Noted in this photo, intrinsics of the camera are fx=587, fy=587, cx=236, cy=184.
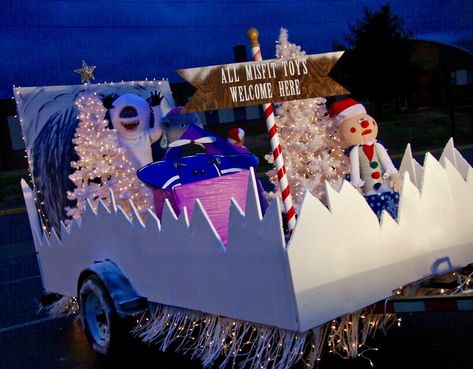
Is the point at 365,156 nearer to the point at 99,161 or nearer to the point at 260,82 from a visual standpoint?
the point at 260,82

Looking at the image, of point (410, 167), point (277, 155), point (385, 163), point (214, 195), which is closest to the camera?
point (277, 155)

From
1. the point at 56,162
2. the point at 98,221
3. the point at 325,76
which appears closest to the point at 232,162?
the point at 98,221

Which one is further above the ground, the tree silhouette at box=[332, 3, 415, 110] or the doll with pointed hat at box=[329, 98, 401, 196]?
the tree silhouette at box=[332, 3, 415, 110]

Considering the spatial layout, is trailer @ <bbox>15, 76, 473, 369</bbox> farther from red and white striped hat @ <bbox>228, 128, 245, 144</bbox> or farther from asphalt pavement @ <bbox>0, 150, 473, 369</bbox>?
red and white striped hat @ <bbox>228, 128, 245, 144</bbox>

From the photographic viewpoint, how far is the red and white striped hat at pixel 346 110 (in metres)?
5.13

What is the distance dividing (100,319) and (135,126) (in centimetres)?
291

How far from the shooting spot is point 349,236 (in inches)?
134

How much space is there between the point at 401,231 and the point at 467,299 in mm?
631

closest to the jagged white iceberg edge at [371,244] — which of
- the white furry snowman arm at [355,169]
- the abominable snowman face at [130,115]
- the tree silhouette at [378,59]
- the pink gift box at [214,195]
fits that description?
the white furry snowman arm at [355,169]

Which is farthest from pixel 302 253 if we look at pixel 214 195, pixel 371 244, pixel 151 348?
pixel 151 348

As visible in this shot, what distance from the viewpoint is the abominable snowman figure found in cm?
704

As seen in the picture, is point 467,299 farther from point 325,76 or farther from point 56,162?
point 56,162

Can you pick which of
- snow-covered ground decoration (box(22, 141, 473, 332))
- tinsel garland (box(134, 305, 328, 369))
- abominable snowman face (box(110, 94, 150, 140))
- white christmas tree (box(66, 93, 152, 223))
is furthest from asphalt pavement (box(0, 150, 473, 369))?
abominable snowman face (box(110, 94, 150, 140))

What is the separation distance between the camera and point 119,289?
448 cm
